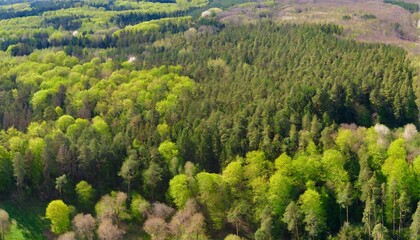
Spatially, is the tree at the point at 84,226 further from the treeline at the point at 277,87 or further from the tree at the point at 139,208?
the treeline at the point at 277,87

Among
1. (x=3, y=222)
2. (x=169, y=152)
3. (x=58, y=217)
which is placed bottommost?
(x=58, y=217)

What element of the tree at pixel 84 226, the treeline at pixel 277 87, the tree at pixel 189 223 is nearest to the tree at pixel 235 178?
the treeline at pixel 277 87

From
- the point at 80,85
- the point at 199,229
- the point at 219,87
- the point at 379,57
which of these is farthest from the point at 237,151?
the point at 379,57

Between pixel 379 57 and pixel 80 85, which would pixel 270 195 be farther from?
pixel 379 57

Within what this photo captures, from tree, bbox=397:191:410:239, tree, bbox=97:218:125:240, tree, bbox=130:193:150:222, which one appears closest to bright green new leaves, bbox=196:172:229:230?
tree, bbox=130:193:150:222

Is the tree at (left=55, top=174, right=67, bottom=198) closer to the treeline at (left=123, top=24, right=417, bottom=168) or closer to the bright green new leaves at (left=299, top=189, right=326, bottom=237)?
the treeline at (left=123, top=24, right=417, bottom=168)

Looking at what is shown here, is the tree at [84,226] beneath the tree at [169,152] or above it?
beneath

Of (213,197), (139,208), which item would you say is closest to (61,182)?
(139,208)

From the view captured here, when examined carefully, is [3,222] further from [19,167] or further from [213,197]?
[213,197]
